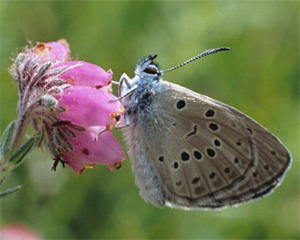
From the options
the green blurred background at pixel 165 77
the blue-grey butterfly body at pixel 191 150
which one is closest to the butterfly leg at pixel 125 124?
the blue-grey butterfly body at pixel 191 150

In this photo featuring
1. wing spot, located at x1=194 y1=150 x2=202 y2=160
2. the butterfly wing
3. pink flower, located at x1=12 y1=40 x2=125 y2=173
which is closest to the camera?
pink flower, located at x1=12 y1=40 x2=125 y2=173

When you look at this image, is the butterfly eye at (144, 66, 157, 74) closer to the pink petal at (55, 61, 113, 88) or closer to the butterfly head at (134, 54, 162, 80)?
the butterfly head at (134, 54, 162, 80)

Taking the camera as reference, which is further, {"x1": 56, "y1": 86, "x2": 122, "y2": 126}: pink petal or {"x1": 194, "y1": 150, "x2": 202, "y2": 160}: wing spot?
{"x1": 194, "y1": 150, "x2": 202, "y2": 160}: wing spot

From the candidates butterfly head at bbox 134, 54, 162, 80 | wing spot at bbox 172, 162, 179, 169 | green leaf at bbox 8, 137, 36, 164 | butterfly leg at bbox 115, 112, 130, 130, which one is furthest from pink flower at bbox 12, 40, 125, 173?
wing spot at bbox 172, 162, 179, 169

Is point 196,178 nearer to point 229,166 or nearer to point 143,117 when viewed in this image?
point 229,166

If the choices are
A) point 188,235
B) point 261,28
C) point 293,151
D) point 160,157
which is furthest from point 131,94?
point 261,28

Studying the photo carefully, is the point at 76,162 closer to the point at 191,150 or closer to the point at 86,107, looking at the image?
the point at 86,107

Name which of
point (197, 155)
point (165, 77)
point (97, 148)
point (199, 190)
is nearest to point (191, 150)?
point (197, 155)
